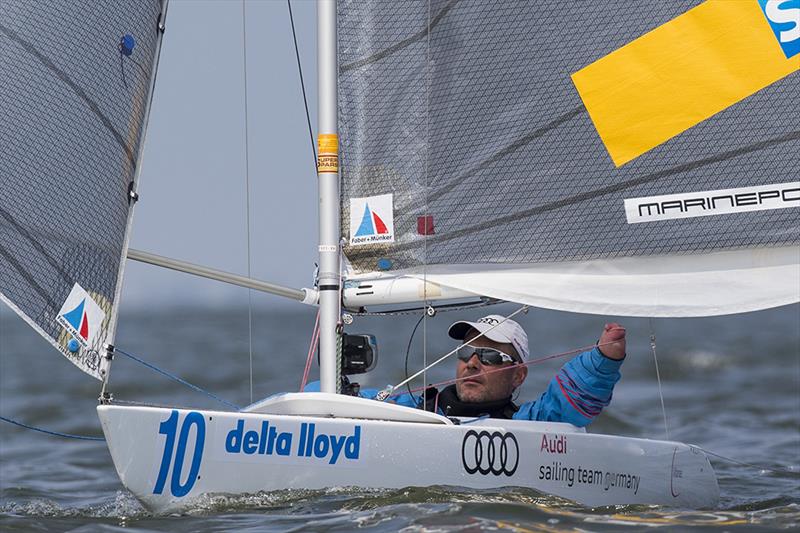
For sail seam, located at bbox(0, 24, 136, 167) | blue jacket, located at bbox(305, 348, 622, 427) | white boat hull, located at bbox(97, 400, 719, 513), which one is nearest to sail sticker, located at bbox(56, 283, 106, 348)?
white boat hull, located at bbox(97, 400, 719, 513)

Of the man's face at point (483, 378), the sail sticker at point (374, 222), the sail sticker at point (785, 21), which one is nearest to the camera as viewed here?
the sail sticker at point (785, 21)

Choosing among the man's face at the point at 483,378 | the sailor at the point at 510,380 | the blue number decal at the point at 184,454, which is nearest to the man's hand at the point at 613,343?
the sailor at the point at 510,380

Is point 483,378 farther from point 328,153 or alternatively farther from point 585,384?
point 328,153

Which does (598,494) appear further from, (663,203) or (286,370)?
(286,370)

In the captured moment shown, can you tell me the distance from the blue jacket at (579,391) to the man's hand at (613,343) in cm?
2

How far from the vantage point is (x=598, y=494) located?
4.52 m

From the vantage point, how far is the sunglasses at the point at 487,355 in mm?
4770

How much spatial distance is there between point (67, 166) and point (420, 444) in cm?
145

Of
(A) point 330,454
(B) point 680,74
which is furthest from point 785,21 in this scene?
(A) point 330,454

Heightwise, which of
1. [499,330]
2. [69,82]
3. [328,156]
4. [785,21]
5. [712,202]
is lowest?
[499,330]

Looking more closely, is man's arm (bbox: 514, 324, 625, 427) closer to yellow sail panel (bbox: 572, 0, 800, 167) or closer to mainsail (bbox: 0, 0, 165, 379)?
yellow sail panel (bbox: 572, 0, 800, 167)

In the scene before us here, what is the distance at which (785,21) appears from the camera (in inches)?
173

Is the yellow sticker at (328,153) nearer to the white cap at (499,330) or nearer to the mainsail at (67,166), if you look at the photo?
the mainsail at (67,166)

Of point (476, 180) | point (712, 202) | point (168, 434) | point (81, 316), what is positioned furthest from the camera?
point (476, 180)
